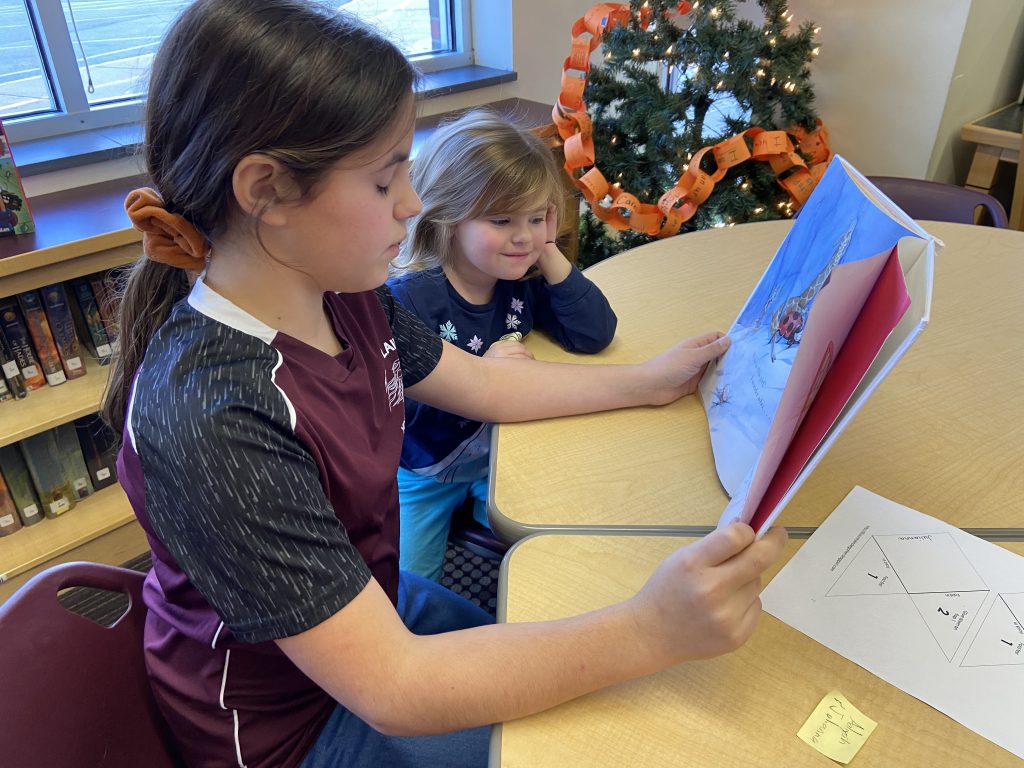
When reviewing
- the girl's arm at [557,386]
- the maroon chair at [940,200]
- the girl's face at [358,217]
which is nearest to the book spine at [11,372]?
the girl's arm at [557,386]

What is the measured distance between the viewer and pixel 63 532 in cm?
184

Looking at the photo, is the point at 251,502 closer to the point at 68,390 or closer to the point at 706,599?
the point at 706,599

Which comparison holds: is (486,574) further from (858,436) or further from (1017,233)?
(1017,233)

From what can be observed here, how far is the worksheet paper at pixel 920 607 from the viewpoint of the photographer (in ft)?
2.12

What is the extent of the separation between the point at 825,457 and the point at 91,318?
5.49ft

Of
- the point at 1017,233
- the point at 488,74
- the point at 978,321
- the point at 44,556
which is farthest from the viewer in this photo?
the point at 488,74

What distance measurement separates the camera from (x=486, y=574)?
183cm

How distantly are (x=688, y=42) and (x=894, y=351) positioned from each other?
175 centimetres

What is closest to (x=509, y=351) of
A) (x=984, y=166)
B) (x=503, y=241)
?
(x=503, y=241)

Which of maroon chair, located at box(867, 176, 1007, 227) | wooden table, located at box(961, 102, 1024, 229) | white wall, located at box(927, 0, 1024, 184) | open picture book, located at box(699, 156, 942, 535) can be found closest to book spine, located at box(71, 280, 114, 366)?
open picture book, located at box(699, 156, 942, 535)

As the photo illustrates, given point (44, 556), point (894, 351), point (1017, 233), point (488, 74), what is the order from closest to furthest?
point (894, 351) → point (1017, 233) → point (44, 556) → point (488, 74)

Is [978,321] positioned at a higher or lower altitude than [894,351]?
lower

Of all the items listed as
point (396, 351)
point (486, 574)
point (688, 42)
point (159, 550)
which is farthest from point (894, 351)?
point (688, 42)

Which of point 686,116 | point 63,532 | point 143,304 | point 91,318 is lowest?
point 63,532
